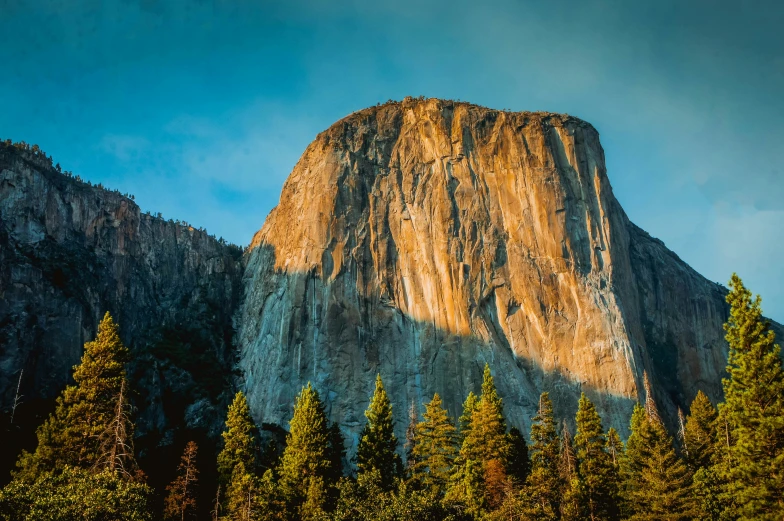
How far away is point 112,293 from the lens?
92.3 meters

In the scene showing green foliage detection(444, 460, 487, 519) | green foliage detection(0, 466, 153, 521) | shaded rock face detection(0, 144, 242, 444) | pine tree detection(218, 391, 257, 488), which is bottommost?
green foliage detection(0, 466, 153, 521)

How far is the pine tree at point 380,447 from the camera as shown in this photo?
54.9m

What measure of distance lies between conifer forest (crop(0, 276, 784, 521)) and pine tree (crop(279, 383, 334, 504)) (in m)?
0.10

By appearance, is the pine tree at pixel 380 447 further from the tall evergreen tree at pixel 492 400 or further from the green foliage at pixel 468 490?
the tall evergreen tree at pixel 492 400

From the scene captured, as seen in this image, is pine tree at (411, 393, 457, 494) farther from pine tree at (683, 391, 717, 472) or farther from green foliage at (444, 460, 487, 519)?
pine tree at (683, 391, 717, 472)

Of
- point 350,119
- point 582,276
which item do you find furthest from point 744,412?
point 350,119

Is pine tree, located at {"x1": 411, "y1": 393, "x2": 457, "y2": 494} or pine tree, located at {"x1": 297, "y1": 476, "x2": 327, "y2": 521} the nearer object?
pine tree, located at {"x1": 297, "y1": 476, "x2": 327, "y2": 521}

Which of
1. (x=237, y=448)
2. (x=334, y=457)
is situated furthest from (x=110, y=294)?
(x=334, y=457)

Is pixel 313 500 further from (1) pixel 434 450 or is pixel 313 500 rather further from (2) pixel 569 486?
(2) pixel 569 486

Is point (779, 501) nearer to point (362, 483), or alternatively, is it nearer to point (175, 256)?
point (362, 483)

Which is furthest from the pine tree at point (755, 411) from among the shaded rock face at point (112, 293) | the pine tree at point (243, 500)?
the shaded rock face at point (112, 293)

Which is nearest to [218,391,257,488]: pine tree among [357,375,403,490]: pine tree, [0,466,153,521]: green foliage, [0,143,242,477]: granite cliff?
[357,375,403,490]: pine tree

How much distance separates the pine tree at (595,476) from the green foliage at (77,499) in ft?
93.2

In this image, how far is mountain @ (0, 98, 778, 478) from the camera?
82.8 meters
